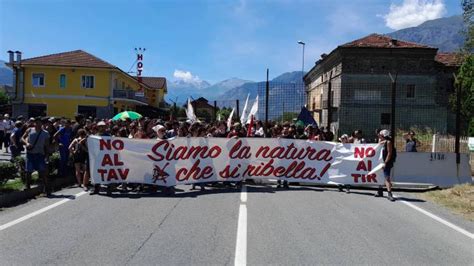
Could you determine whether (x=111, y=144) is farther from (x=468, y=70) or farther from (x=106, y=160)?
(x=468, y=70)

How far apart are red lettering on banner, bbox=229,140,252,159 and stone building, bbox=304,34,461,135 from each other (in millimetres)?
32386

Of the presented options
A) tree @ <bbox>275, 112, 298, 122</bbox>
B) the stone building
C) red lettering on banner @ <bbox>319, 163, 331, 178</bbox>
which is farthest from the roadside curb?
the stone building

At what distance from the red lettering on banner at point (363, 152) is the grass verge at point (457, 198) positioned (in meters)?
1.70

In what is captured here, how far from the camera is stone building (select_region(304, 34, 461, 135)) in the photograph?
45781mm

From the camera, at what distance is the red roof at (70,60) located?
5309 cm

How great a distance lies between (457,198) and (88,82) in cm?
4731

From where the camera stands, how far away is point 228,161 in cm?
1355

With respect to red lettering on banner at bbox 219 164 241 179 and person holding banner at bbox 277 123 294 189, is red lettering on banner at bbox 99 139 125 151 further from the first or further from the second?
A: person holding banner at bbox 277 123 294 189

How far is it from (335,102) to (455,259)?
40354 millimetres

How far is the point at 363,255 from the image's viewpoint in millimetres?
6613

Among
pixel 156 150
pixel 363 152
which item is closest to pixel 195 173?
pixel 156 150

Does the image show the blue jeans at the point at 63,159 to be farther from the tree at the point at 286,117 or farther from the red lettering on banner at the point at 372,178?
the tree at the point at 286,117

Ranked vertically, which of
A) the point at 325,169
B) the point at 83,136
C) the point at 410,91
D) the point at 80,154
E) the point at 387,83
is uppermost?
the point at 387,83

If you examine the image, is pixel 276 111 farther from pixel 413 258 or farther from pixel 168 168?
pixel 413 258
